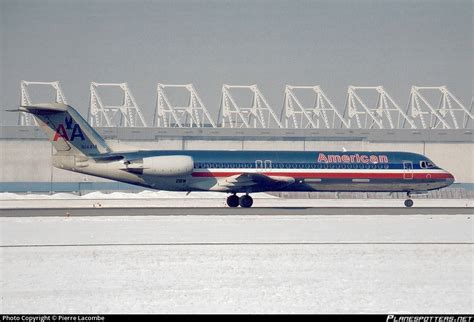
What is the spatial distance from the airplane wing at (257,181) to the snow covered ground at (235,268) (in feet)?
47.2

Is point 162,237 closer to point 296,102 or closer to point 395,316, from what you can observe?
point 395,316

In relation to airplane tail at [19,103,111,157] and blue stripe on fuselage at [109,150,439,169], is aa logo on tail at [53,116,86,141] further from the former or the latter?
blue stripe on fuselage at [109,150,439,169]

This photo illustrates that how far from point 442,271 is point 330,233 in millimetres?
8070

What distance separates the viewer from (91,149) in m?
39.5

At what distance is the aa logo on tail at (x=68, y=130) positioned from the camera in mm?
39000

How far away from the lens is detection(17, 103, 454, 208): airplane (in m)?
39.2

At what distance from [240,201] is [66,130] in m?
10.3

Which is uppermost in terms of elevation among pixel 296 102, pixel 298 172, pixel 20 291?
pixel 296 102

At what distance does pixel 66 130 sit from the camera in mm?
39031

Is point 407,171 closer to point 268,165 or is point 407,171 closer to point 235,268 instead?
point 268,165

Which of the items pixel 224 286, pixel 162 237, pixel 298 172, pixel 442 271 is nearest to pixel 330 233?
pixel 162 237
